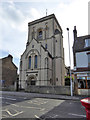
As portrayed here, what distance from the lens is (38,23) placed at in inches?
1348

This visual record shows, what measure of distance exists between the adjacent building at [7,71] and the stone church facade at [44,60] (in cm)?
831

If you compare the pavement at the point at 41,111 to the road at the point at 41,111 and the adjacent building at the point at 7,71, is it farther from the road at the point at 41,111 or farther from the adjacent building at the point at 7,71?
the adjacent building at the point at 7,71

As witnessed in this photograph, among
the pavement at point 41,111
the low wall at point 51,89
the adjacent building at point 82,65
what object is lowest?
the low wall at point 51,89

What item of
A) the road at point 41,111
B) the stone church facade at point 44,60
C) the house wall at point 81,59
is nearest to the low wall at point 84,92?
the house wall at point 81,59

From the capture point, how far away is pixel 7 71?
34875 millimetres

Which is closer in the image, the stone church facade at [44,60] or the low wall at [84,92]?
the low wall at [84,92]

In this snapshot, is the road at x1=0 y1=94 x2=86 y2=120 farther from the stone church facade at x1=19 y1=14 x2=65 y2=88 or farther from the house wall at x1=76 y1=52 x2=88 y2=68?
the stone church facade at x1=19 y1=14 x2=65 y2=88

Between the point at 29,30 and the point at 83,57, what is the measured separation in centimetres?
2501

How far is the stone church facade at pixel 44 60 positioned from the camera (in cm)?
2534

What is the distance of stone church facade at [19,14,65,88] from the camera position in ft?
83.1

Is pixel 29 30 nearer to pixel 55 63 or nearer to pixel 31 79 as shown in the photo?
pixel 55 63

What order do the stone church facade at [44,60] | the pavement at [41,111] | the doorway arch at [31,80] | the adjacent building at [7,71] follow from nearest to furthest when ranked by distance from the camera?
the pavement at [41,111] < the stone church facade at [44,60] < the doorway arch at [31,80] < the adjacent building at [7,71]

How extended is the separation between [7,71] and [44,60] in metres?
17.2

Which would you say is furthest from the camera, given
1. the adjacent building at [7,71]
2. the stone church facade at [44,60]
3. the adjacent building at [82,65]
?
the adjacent building at [7,71]
